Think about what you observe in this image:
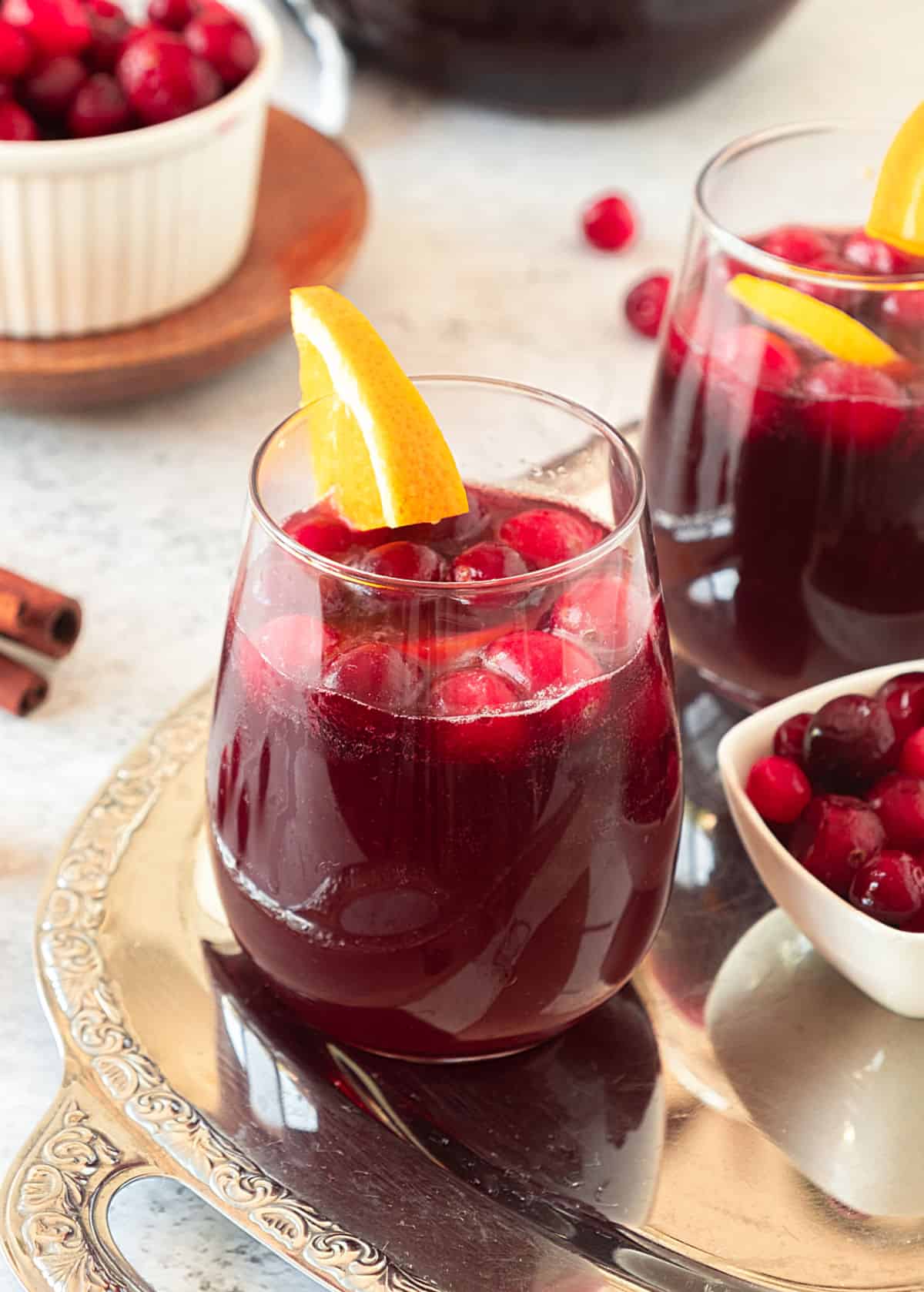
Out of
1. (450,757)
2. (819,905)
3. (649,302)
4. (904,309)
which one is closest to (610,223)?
(649,302)

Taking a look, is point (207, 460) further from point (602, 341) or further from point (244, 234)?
point (602, 341)

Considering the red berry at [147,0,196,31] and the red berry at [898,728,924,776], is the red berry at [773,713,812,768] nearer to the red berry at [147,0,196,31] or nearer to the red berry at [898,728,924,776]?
the red berry at [898,728,924,776]

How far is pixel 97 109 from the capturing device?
49.6 inches

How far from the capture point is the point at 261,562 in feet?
2.38

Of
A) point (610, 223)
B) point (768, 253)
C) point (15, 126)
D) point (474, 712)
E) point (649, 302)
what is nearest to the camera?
point (474, 712)

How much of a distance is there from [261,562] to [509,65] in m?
1.15

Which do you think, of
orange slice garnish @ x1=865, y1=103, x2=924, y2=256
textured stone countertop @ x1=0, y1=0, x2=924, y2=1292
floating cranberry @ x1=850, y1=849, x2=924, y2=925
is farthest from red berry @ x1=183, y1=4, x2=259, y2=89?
floating cranberry @ x1=850, y1=849, x2=924, y2=925

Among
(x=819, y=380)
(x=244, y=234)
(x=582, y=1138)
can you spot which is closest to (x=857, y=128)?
(x=819, y=380)

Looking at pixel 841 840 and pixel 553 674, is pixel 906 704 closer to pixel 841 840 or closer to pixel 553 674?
pixel 841 840

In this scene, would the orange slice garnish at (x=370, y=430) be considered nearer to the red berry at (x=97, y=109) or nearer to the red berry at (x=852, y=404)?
the red berry at (x=852, y=404)

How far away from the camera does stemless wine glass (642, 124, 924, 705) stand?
929mm

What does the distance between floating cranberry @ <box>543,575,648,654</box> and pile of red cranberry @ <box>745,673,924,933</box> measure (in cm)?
18

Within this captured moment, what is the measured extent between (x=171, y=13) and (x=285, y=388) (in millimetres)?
320

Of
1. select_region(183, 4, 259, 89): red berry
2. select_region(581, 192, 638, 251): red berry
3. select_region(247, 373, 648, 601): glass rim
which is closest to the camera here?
select_region(247, 373, 648, 601): glass rim
